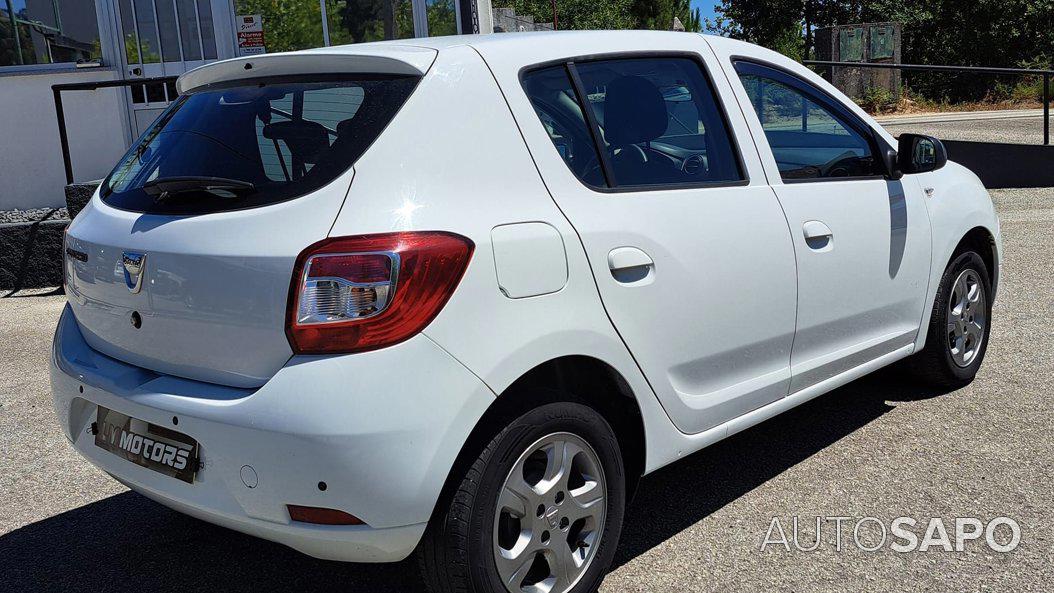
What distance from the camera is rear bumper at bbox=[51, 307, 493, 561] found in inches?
91.2

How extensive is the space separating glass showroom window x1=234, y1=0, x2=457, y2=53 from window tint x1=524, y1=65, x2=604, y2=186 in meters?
9.28

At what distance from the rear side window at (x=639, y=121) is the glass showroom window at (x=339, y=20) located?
29.4ft

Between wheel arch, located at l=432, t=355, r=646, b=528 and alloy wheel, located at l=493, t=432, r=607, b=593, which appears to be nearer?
wheel arch, located at l=432, t=355, r=646, b=528

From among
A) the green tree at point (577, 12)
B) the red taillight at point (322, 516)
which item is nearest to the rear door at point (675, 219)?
the red taillight at point (322, 516)

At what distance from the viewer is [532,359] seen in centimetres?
256

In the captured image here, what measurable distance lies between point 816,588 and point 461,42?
6.37 feet

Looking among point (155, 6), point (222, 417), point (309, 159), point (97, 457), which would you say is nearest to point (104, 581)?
point (97, 457)

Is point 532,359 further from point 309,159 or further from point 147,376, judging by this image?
point 147,376

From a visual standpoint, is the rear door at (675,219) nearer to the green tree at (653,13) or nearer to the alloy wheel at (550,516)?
the alloy wheel at (550,516)

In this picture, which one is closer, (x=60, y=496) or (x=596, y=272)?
(x=596, y=272)

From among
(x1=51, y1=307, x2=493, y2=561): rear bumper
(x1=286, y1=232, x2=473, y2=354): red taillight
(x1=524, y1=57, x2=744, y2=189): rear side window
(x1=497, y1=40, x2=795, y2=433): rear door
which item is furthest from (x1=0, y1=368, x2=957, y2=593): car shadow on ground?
(x1=524, y1=57, x2=744, y2=189): rear side window

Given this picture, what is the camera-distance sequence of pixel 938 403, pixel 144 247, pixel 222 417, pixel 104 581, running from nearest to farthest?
pixel 222 417 → pixel 144 247 → pixel 104 581 → pixel 938 403

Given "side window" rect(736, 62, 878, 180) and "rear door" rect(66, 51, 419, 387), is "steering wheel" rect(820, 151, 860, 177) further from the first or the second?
"rear door" rect(66, 51, 419, 387)

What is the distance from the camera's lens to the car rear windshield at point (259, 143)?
256 cm
